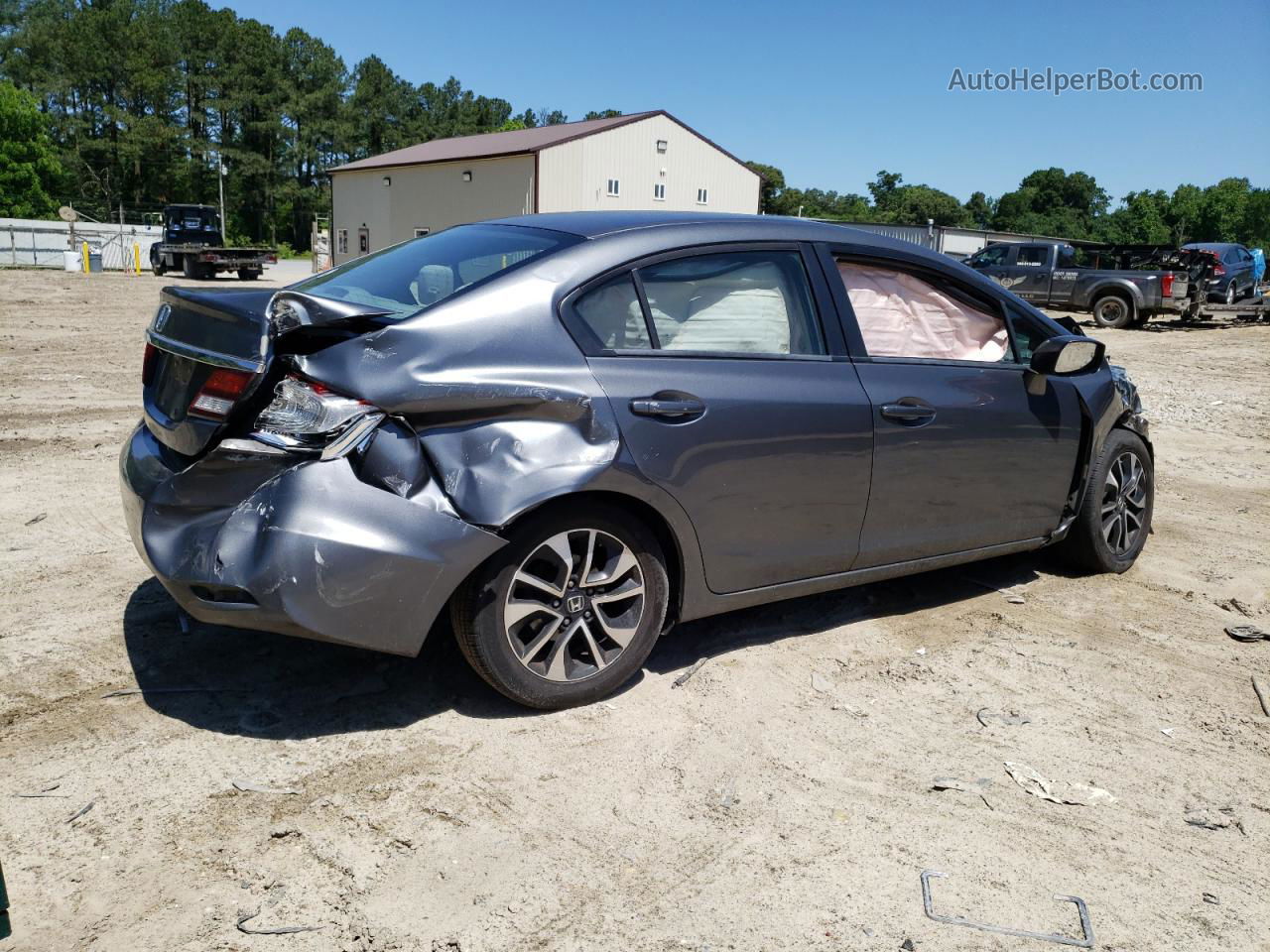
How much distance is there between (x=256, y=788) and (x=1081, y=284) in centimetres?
2288

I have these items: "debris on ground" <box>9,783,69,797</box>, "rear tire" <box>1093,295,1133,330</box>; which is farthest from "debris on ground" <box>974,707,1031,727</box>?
"rear tire" <box>1093,295,1133,330</box>

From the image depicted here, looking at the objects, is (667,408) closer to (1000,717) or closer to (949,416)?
(949,416)

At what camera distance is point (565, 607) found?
11.1ft

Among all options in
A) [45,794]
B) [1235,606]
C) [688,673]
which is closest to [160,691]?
[45,794]

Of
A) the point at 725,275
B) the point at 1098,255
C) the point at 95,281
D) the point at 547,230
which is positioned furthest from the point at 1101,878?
the point at 95,281

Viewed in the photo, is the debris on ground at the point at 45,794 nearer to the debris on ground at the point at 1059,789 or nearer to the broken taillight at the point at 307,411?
the broken taillight at the point at 307,411

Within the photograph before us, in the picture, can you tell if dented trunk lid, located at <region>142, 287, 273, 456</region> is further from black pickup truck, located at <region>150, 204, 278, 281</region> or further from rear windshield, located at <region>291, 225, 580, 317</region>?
black pickup truck, located at <region>150, 204, 278, 281</region>

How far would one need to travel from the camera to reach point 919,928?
8.20 ft

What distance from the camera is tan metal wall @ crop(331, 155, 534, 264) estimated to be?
40.2 m

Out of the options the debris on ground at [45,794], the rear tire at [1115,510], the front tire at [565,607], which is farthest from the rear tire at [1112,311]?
the debris on ground at [45,794]

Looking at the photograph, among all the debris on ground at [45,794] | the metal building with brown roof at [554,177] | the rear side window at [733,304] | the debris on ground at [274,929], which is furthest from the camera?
the metal building with brown roof at [554,177]

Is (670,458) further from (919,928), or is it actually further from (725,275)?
(919,928)

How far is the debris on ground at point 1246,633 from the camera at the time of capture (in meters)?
4.54

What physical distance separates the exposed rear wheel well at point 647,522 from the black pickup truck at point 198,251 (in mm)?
34626
